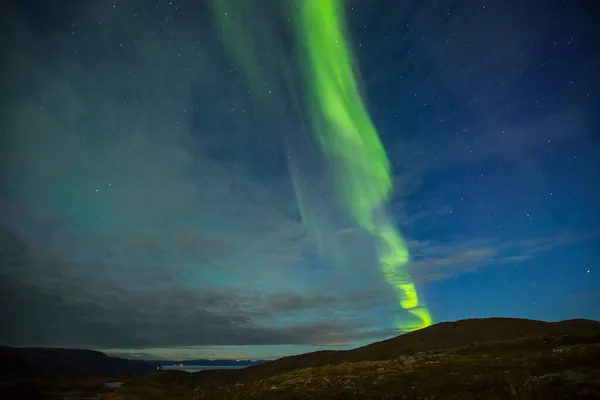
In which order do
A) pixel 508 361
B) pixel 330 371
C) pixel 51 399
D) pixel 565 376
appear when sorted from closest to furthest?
pixel 565 376, pixel 508 361, pixel 330 371, pixel 51 399

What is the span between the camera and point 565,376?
3822cm

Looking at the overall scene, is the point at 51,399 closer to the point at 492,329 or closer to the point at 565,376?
the point at 565,376

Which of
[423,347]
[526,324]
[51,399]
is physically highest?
[526,324]

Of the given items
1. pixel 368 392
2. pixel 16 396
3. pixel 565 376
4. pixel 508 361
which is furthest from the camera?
pixel 16 396

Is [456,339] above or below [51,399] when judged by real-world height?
above

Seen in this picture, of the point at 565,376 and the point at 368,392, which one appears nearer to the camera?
the point at 565,376

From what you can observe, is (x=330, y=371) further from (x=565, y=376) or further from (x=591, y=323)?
(x=591, y=323)

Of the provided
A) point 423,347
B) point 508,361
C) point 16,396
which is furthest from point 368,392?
point 423,347

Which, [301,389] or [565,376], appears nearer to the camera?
[565,376]

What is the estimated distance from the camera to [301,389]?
56.7 metres

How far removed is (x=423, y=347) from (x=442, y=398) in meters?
157

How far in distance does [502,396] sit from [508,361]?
3136 centimetres

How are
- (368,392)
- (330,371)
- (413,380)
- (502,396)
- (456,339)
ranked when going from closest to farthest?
(502,396) < (368,392) < (413,380) < (330,371) < (456,339)

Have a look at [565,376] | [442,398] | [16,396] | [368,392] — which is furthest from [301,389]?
[16,396]
